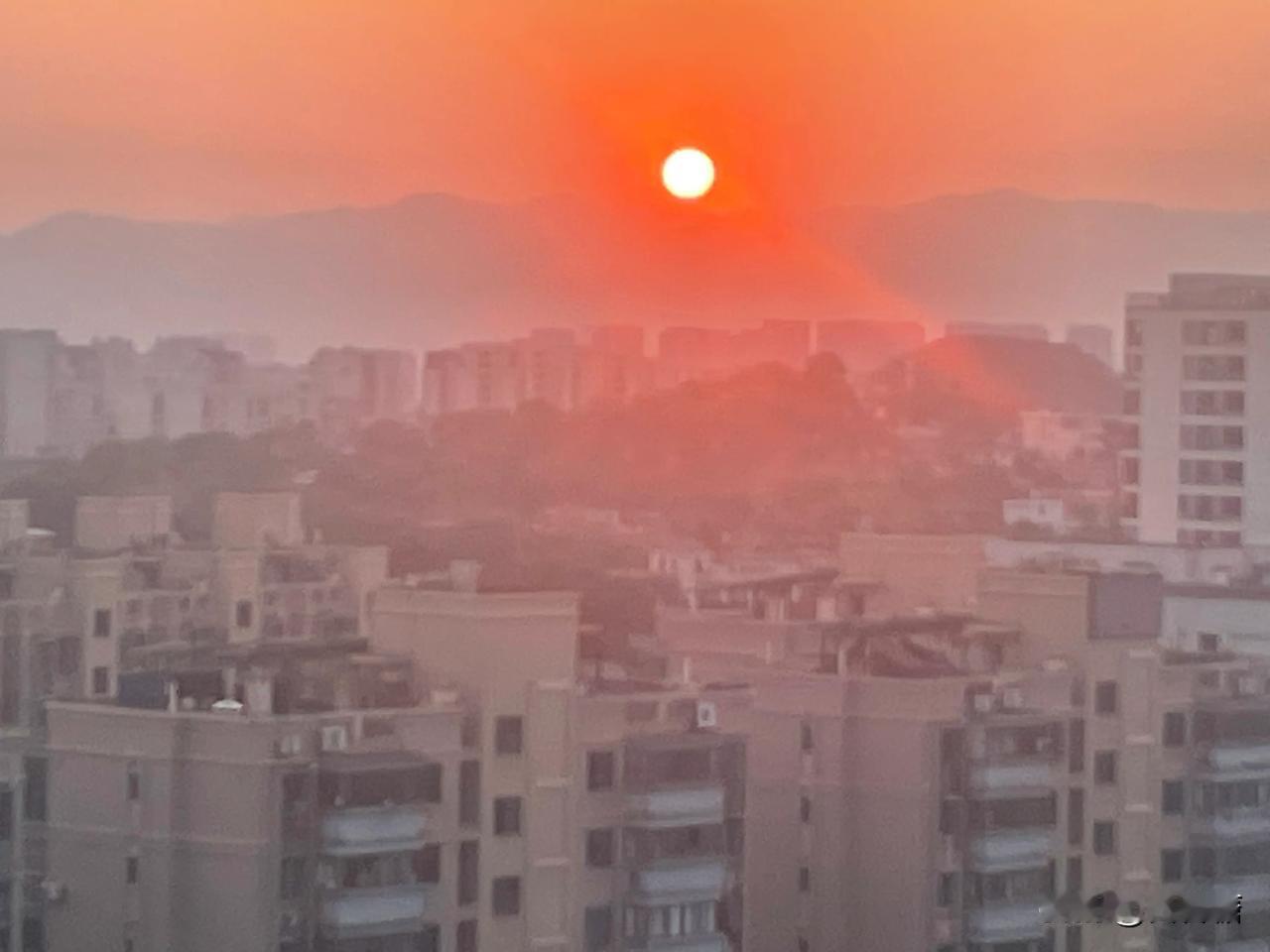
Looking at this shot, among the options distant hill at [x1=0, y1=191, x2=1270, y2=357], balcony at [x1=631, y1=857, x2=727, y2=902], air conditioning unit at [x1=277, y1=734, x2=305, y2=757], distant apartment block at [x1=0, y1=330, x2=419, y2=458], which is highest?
distant hill at [x1=0, y1=191, x2=1270, y2=357]

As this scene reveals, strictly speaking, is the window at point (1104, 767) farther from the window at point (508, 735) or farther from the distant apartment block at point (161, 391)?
Answer: the distant apartment block at point (161, 391)

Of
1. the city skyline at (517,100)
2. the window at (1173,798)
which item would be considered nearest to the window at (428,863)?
the city skyline at (517,100)

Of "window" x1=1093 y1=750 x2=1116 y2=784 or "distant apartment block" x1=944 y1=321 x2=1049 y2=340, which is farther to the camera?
"distant apartment block" x1=944 y1=321 x2=1049 y2=340

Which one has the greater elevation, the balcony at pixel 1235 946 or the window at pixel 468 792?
the window at pixel 468 792

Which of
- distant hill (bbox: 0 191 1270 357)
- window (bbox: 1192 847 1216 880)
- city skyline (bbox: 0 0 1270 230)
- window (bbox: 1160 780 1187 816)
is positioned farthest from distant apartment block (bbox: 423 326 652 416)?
window (bbox: 1192 847 1216 880)

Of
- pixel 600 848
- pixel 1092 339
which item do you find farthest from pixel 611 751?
pixel 1092 339

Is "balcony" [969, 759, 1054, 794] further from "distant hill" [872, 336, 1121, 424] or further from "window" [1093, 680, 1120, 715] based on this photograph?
"distant hill" [872, 336, 1121, 424]

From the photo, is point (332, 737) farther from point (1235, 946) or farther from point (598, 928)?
point (1235, 946)
